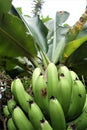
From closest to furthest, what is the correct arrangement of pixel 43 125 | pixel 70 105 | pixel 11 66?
1. pixel 43 125
2. pixel 70 105
3. pixel 11 66

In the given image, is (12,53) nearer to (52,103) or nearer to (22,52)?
(22,52)

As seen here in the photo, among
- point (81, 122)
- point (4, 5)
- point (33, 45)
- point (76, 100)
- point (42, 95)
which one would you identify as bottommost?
point (81, 122)

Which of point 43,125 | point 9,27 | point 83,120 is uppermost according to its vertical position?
point 9,27

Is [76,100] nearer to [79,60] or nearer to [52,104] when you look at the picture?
[52,104]

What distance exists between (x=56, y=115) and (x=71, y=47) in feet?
2.05

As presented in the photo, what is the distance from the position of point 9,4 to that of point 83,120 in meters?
0.87

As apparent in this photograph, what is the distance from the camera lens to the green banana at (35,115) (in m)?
1.83

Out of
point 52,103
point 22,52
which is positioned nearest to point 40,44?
point 22,52

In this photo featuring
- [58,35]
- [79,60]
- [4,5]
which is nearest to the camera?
[4,5]

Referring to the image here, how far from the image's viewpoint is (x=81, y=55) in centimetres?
239

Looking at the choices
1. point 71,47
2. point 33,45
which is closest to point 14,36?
point 33,45

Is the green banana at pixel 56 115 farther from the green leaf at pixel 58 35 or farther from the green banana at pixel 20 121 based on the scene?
the green leaf at pixel 58 35

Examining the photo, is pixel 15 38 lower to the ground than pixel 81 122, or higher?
higher

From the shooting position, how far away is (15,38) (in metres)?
2.30
